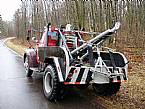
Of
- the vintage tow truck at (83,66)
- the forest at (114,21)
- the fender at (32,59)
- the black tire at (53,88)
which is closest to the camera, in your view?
the vintage tow truck at (83,66)

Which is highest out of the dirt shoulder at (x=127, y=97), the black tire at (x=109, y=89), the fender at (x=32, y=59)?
the fender at (x=32, y=59)

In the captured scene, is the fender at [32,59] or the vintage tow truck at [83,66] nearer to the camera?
the vintage tow truck at [83,66]

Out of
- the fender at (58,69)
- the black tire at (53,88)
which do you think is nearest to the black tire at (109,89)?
the black tire at (53,88)

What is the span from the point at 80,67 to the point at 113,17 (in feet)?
38.2

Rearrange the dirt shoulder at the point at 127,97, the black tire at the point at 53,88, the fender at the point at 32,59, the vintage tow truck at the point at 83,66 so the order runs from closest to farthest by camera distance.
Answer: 1. the vintage tow truck at the point at 83,66
2. the dirt shoulder at the point at 127,97
3. the black tire at the point at 53,88
4. the fender at the point at 32,59

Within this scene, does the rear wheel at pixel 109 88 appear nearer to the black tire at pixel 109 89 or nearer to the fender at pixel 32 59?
the black tire at pixel 109 89

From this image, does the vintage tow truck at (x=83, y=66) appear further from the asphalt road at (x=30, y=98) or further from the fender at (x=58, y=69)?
the asphalt road at (x=30, y=98)

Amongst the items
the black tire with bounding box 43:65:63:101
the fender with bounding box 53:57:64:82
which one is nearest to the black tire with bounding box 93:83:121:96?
the black tire with bounding box 43:65:63:101

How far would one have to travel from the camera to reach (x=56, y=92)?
276 inches

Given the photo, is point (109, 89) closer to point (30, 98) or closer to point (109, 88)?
point (109, 88)

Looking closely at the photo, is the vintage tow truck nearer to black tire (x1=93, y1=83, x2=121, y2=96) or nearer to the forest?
black tire (x1=93, y1=83, x2=121, y2=96)

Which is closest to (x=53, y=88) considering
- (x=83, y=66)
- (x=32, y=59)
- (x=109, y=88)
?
(x=83, y=66)

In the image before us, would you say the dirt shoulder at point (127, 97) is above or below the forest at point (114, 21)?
below

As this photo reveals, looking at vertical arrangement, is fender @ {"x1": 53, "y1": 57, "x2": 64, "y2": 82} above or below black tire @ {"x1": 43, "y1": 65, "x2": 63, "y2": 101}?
above
